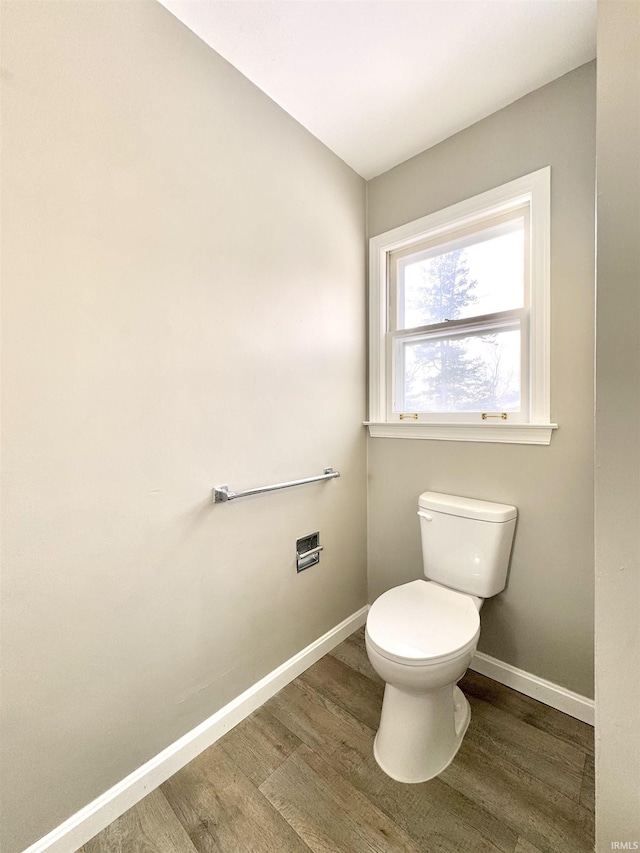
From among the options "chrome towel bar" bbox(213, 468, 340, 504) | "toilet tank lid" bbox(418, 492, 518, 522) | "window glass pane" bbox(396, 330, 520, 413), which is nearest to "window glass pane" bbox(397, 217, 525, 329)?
"window glass pane" bbox(396, 330, 520, 413)

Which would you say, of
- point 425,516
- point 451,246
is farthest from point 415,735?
point 451,246

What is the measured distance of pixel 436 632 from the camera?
1.19 metres

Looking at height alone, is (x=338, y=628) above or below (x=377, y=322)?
below

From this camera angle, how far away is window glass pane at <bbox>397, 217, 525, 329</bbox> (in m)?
1.55

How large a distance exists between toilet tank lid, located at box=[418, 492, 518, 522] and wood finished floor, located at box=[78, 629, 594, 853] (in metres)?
0.77

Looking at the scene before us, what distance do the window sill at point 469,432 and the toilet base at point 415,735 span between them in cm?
96

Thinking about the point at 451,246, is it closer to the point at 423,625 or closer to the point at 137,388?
the point at 137,388

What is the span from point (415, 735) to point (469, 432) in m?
1.15

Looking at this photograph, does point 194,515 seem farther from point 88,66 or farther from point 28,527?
point 88,66

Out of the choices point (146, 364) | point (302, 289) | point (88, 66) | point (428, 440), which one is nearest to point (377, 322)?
point (302, 289)

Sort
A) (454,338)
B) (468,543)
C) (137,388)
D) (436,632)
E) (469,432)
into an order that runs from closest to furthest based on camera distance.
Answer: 1. (137,388)
2. (436,632)
3. (468,543)
4. (469,432)
5. (454,338)

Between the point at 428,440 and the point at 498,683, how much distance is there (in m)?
1.12

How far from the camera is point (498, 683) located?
5.12ft

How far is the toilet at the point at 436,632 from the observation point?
3.67ft
